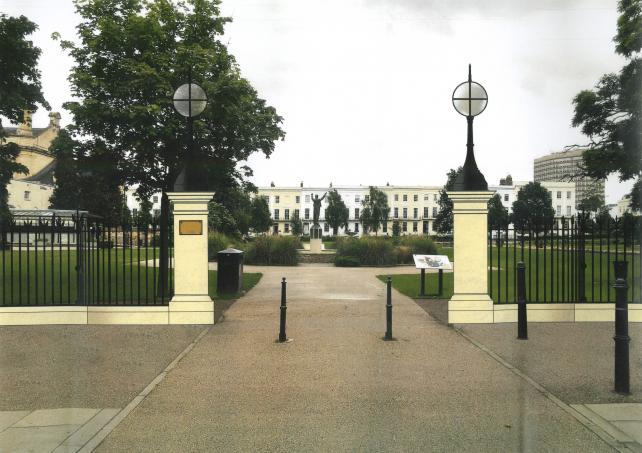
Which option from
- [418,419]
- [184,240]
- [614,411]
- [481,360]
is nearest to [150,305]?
[184,240]

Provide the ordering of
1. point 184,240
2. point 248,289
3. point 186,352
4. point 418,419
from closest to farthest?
point 418,419 → point 186,352 → point 184,240 → point 248,289

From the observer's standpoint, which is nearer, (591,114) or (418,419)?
(418,419)

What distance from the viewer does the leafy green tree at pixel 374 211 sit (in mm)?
97700

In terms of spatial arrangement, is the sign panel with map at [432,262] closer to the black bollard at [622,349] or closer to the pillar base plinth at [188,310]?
the pillar base plinth at [188,310]

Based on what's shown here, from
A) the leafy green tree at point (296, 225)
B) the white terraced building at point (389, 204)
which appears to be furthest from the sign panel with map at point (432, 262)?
the white terraced building at point (389, 204)

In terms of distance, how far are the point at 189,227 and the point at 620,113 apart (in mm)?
15323

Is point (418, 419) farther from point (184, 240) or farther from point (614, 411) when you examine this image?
point (184, 240)

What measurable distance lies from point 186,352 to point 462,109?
661 centimetres

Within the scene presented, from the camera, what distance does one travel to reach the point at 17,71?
1420cm

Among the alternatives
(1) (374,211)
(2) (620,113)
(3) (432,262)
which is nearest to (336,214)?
(1) (374,211)

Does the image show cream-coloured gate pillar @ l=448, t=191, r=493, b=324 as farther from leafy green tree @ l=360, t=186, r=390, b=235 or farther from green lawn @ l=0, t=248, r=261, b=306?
leafy green tree @ l=360, t=186, r=390, b=235

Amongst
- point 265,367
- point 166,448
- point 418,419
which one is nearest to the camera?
point 166,448

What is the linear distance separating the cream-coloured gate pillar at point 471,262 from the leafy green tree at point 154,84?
533 cm

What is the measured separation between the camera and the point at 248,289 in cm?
1736
